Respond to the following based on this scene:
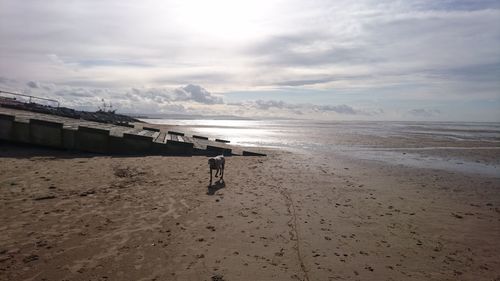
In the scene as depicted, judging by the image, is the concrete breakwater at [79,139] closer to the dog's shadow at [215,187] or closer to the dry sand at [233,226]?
the dry sand at [233,226]

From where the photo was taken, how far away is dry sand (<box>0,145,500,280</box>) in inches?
217

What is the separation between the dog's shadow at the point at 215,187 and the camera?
10.3 metres

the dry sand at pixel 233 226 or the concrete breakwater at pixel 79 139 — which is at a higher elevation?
the concrete breakwater at pixel 79 139

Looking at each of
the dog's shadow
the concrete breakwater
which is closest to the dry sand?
the dog's shadow

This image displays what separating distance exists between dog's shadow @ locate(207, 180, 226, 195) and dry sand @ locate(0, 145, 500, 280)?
0.39 ft

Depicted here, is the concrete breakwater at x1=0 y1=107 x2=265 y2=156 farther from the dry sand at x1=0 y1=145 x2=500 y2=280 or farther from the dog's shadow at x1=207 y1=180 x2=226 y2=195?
the dog's shadow at x1=207 y1=180 x2=226 y2=195

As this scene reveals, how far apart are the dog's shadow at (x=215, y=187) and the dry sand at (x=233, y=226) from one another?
0.12 meters

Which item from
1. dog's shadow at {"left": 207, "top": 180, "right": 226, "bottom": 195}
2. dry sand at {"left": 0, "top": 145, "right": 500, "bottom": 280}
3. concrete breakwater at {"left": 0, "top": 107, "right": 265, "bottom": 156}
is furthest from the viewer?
concrete breakwater at {"left": 0, "top": 107, "right": 265, "bottom": 156}

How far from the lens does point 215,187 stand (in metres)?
11.0

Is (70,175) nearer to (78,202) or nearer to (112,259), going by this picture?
(78,202)

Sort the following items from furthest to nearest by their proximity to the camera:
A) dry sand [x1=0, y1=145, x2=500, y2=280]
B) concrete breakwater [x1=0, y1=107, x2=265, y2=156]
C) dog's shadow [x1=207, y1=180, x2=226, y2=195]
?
concrete breakwater [x1=0, y1=107, x2=265, y2=156], dog's shadow [x1=207, y1=180, x2=226, y2=195], dry sand [x1=0, y1=145, x2=500, y2=280]

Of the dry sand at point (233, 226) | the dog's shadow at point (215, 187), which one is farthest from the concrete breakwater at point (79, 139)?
the dog's shadow at point (215, 187)

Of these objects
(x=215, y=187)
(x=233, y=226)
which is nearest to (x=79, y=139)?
(x=215, y=187)

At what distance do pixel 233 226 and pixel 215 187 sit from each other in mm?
3634
